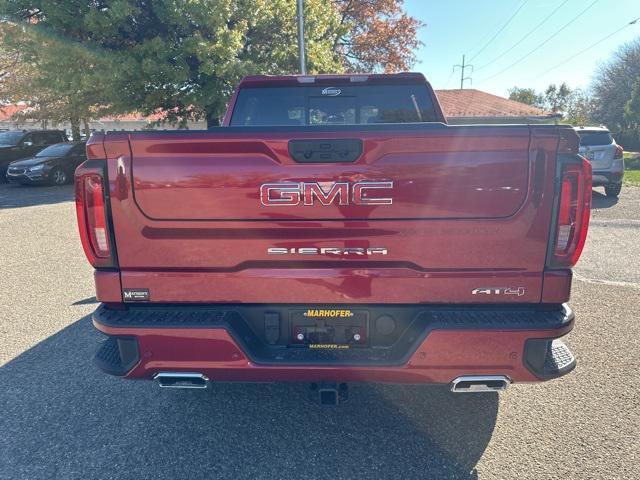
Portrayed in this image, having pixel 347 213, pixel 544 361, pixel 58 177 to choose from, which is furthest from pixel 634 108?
pixel 347 213

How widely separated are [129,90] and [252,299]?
→ 13.9 meters

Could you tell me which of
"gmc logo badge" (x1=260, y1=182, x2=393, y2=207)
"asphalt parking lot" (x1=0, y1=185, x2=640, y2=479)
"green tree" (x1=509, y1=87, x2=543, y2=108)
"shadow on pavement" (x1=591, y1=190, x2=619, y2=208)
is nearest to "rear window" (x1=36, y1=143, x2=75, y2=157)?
"asphalt parking lot" (x1=0, y1=185, x2=640, y2=479)

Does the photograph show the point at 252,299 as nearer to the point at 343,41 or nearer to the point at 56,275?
the point at 56,275

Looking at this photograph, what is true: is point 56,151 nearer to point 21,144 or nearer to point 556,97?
point 21,144

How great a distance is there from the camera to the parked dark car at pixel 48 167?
1467 cm

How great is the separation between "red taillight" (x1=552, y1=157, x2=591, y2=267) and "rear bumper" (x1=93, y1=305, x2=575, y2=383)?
1.03ft

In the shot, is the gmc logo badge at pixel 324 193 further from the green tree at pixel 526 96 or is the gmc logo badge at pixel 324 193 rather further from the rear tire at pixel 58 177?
the green tree at pixel 526 96

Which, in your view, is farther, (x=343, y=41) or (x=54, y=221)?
(x=343, y=41)

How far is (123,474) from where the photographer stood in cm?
228

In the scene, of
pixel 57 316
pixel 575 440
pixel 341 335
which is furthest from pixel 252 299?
pixel 57 316

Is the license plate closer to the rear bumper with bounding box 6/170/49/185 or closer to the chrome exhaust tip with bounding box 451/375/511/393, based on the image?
the chrome exhaust tip with bounding box 451/375/511/393

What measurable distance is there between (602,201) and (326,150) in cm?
1156

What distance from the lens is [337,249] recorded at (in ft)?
6.72

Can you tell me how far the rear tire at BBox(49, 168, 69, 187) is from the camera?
49.3ft
